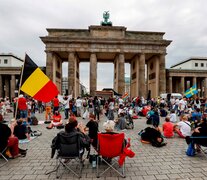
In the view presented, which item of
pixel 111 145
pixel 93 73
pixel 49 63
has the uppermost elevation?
pixel 49 63

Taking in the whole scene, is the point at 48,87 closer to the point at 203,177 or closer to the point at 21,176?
the point at 21,176

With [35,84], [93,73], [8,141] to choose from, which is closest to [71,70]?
[93,73]

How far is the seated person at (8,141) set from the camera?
5.37 meters

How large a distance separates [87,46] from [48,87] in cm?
3133

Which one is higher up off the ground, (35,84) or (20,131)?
(35,84)

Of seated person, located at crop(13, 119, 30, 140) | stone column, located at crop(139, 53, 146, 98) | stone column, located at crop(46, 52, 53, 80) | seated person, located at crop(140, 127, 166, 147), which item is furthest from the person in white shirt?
stone column, located at crop(46, 52, 53, 80)

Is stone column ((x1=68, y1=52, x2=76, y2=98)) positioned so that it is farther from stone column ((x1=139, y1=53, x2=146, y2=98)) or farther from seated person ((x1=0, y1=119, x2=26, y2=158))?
seated person ((x1=0, y1=119, x2=26, y2=158))

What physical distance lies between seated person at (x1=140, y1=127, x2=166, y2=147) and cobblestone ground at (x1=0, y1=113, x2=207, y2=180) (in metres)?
0.25

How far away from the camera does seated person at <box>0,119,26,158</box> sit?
17.6ft

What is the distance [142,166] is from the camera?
5.19 m

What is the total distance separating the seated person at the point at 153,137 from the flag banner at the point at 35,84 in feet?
16.0

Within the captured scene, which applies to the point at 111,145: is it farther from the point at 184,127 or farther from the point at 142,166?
the point at 184,127

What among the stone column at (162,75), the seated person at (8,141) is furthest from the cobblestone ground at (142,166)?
the stone column at (162,75)

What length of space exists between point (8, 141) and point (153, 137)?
227 inches
